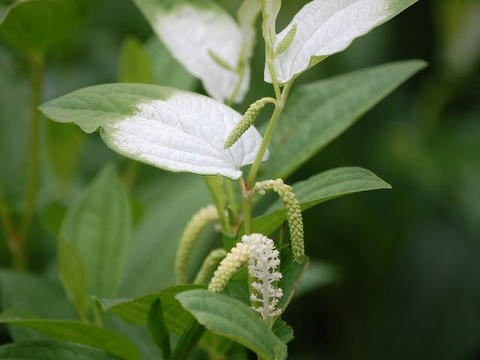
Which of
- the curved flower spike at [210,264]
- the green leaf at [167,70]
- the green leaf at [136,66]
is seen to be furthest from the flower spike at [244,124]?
the green leaf at [167,70]

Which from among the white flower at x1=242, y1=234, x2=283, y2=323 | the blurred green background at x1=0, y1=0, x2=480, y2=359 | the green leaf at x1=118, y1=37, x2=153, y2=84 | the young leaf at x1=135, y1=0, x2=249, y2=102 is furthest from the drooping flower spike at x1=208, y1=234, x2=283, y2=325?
the blurred green background at x1=0, y1=0, x2=480, y2=359

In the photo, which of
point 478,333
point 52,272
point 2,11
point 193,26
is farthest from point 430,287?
point 2,11

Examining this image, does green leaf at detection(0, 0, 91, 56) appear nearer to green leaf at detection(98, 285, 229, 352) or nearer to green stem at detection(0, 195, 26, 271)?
green stem at detection(0, 195, 26, 271)

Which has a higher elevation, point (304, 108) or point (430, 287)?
point (304, 108)

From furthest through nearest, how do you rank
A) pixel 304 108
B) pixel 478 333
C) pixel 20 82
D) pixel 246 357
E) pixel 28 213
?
1. pixel 478 333
2. pixel 20 82
3. pixel 28 213
4. pixel 304 108
5. pixel 246 357

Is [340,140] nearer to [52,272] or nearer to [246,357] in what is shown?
[52,272]

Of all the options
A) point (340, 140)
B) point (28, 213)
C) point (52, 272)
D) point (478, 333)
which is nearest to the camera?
point (28, 213)

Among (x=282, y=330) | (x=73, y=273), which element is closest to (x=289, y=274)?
(x=282, y=330)

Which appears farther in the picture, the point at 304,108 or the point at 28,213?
the point at 28,213
